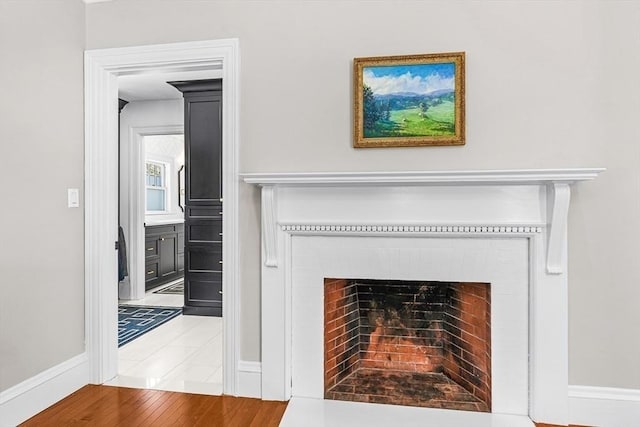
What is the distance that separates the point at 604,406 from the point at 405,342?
1053 millimetres

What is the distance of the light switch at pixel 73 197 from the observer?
2.46 meters

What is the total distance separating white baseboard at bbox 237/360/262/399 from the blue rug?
1.48m

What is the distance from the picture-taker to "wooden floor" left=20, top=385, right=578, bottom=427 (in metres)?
2.12

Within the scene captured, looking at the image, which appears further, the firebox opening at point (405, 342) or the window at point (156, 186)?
the window at point (156, 186)

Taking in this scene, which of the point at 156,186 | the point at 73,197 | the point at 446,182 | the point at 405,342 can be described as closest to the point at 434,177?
the point at 446,182

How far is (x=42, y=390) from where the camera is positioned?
7.38ft

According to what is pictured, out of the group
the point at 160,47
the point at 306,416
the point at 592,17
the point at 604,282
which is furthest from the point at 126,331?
the point at 592,17

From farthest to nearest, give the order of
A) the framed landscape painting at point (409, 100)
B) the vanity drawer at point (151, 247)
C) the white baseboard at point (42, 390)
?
1. the vanity drawer at point (151, 247)
2. the framed landscape painting at point (409, 100)
3. the white baseboard at point (42, 390)

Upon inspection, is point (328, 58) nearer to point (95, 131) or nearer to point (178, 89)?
point (95, 131)

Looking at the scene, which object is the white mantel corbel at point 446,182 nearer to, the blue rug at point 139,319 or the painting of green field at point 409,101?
the painting of green field at point 409,101

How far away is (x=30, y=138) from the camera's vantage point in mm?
2203

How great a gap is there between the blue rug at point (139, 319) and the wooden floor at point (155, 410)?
3.27ft

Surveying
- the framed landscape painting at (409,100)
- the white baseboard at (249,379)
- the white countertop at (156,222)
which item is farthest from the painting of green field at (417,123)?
the white countertop at (156,222)

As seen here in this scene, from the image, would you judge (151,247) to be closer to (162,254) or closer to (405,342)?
(162,254)
